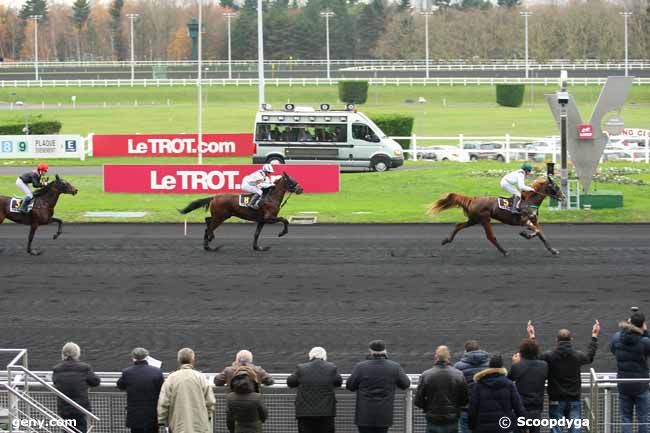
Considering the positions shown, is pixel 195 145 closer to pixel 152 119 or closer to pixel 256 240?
pixel 256 240

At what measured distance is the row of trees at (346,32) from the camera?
327 ft

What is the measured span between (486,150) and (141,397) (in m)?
30.1

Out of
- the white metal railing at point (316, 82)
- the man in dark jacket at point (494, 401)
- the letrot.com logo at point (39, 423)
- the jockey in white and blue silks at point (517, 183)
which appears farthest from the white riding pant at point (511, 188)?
the white metal railing at point (316, 82)

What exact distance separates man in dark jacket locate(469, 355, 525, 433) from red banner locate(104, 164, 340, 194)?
19.3 m

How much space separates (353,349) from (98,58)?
12864 centimetres

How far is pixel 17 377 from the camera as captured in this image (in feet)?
32.9

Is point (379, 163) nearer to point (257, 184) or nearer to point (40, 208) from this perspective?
point (257, 184)

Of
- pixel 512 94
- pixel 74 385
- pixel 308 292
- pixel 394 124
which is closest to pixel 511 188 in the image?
pixel 308 292

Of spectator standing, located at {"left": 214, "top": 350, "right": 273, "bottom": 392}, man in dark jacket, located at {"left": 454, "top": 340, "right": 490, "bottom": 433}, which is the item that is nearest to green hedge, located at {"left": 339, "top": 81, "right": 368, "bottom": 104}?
man in dark jacket, located at {"left": 454, "top": 340, "right": 490, "bottom": 433}

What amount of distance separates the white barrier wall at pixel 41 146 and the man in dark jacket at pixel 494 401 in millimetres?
31140

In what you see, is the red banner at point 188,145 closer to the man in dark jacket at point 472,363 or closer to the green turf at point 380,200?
the green turf at point 380,200

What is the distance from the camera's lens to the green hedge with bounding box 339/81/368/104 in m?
74.2

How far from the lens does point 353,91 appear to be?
74375mm

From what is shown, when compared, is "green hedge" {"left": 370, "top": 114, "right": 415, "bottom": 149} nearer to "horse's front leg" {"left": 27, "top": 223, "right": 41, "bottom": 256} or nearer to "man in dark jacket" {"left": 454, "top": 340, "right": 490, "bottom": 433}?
"horse's front leg" {"left": 27, "top": 223, "right": 41, "bottom": 256}
